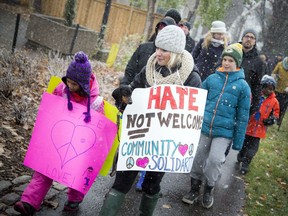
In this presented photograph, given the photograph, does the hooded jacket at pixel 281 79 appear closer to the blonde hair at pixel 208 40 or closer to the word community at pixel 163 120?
the blonde hair at pixel 208 40

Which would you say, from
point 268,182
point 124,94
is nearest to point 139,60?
point 124,94

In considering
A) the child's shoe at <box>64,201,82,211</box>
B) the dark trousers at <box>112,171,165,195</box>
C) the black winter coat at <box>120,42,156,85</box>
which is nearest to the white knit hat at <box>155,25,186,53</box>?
the dark trousers at <box>112,171,165,195</box>

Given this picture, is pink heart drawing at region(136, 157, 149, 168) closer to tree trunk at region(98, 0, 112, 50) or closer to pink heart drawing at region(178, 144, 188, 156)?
pink heart drawing at region(178, 144, 188, 156)

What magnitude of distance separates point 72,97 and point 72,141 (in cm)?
45

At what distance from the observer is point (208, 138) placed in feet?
14.5

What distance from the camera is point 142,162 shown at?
291 centimetres

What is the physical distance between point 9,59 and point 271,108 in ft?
16.4

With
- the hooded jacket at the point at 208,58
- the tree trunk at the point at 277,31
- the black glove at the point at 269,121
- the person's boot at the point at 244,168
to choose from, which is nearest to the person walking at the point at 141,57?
the hooded jacket at the point at 208,58

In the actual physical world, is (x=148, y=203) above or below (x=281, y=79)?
below

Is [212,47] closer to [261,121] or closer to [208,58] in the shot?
[208,58]

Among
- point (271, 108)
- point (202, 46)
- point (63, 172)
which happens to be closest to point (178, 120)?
point (63, 172)

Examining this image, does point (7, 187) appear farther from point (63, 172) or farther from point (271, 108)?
point (271, 108)

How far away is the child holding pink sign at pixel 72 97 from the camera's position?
3.11m

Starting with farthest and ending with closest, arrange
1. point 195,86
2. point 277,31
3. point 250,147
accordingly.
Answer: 1. point 277,31
2. point 250,147
3. point 195,86
